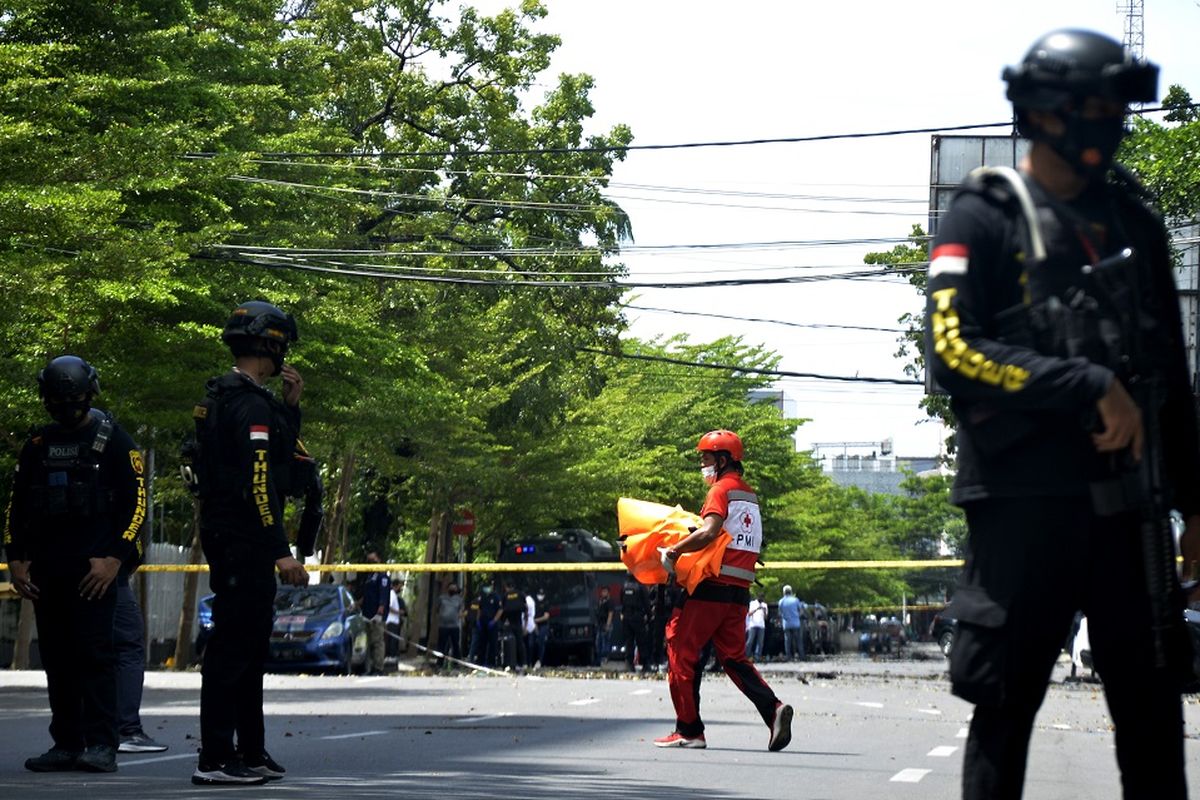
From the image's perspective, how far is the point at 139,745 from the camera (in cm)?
1076

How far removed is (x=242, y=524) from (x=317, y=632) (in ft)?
64.2

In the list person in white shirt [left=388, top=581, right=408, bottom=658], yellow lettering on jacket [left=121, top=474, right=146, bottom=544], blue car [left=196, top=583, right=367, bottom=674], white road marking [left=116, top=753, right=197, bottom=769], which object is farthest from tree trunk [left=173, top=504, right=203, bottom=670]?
yellow lettering on jacket [left=121, top=474, right=146, bottom=544]

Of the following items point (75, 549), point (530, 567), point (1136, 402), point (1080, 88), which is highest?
point (530, 567)

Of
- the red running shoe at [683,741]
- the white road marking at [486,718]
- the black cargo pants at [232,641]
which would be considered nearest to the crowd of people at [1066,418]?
the black cargo pants at [232,641]

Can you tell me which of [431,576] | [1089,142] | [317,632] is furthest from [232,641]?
[431,576]

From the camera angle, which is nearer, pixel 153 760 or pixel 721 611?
pixel 153 760

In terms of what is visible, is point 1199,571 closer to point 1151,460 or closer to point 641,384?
point 1151,460

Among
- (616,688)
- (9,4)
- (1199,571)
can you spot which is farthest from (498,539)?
(1199,571)

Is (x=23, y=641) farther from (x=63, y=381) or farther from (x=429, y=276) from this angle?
(x=63, y=381)

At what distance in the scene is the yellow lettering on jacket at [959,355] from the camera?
4.25m

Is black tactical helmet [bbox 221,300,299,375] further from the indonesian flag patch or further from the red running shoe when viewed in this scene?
the indonesian flag patch

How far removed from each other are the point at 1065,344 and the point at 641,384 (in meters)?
53.7

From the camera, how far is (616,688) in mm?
21797

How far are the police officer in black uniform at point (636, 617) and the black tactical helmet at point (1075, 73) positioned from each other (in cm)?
3036
